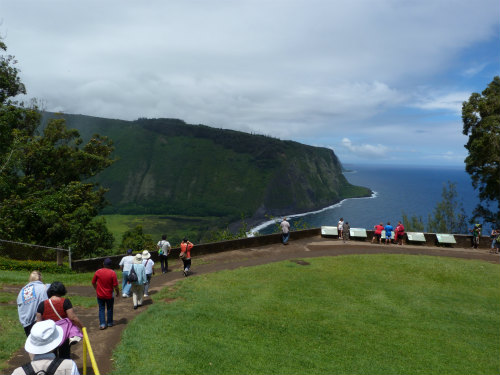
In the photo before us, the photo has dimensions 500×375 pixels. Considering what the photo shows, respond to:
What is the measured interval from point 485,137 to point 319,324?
28536mm

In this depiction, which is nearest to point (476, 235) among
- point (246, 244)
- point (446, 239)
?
point (446, 239)

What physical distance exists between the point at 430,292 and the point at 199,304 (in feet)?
31.5

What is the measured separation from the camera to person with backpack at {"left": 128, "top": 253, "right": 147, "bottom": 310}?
10.5 meters

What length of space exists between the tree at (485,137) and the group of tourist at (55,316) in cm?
3157

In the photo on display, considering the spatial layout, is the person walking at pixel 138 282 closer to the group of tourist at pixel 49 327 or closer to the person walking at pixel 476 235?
the group of tourist at pixel 49 327

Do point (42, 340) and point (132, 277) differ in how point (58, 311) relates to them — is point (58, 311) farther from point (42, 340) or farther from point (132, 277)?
point (132, 277)

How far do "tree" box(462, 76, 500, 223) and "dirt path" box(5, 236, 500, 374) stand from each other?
13.2m

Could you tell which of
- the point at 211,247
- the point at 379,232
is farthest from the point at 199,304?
the point at 379,232

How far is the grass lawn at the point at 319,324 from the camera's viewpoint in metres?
7.80

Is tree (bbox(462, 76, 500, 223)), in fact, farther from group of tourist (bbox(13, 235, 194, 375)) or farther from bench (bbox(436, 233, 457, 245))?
group of tourist (bbox(13, 235, 194, 375))

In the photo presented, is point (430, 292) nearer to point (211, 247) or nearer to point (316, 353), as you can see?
point (316, 353)

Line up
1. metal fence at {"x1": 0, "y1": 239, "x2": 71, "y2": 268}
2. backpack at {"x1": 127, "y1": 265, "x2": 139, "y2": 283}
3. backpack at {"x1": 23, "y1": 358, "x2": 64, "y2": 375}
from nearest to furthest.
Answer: backpack at {"x1": 23, "y1": 358, "x2": 64, "y2": 375} → backpack at {"x1": 127, "y1": 265, "x2": 139, "y2": 283} → metal fence at {"x1": 0, "y1": 239, "x2": 71, "y2": 268}

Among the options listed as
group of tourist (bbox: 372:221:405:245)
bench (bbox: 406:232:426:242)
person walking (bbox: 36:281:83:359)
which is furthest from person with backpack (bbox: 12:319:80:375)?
bench (bbox: 406:232:426:242)

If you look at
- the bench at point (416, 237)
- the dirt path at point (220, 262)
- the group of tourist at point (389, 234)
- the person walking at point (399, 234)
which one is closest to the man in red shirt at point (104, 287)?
the dirt path at point (220, 262)
